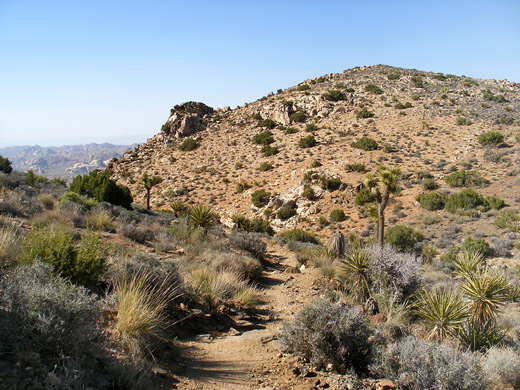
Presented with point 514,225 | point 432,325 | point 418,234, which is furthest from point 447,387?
point 514,225

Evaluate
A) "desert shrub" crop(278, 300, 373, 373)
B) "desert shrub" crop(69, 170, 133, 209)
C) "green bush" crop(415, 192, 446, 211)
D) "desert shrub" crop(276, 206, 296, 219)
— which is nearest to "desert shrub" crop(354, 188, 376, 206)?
"green bush" crop(415, 192, 446, 211)

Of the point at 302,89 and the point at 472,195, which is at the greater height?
the point at 302,89

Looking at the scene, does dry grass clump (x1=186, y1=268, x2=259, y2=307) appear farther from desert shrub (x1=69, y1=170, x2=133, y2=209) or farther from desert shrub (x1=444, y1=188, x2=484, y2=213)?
desert shrub (x1=444, y1=188, x2=484, y2=213)

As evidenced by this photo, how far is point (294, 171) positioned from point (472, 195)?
15.2 m

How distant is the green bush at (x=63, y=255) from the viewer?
480cm

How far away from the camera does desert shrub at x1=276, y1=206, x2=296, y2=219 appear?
27891 mm

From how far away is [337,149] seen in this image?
35.4 metres

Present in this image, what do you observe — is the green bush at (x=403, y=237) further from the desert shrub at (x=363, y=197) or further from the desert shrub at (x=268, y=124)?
the desert shrub at (x=268, y=124)

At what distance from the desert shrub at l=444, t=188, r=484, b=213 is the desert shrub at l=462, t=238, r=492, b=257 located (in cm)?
552

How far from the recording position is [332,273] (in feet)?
36.3

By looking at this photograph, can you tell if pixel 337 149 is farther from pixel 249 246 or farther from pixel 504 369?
pixel 504 369

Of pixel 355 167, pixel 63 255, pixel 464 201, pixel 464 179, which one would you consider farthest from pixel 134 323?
pixel 355 167

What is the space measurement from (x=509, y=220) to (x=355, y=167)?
42.2 feet

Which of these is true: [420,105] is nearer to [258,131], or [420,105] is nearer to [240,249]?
[258,131]
